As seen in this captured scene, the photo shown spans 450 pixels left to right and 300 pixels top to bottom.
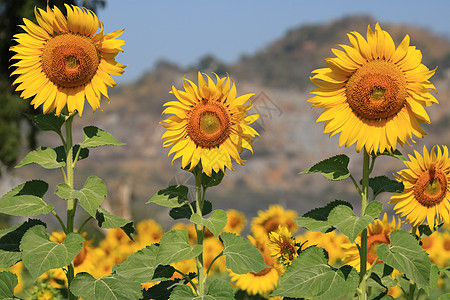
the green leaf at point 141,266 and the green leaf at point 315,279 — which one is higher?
the green leaf at point 315,279

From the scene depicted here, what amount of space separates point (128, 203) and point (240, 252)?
10.2 metres

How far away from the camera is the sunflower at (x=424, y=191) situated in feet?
9.85

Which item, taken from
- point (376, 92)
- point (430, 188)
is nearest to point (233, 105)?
point (376, 92)

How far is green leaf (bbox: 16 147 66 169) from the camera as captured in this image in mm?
2890

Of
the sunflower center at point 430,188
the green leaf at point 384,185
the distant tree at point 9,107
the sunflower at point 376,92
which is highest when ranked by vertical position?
the sunflower at point 376,92

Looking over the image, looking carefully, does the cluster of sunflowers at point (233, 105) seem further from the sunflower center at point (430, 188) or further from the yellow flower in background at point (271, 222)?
the yellow flower in background at point (271, 222)

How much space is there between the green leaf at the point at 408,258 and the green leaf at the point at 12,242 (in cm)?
177

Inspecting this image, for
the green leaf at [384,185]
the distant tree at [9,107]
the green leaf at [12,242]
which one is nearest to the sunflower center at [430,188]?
the green leaf at [384,185]

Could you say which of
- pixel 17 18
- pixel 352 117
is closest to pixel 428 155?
pixel 352 117

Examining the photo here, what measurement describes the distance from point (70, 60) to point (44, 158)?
0.53 meters

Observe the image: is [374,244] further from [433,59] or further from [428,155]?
[433,59]

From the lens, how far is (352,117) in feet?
8.87

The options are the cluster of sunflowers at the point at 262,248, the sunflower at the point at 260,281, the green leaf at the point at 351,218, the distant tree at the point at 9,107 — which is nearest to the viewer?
the green leaf at the point at 351,218

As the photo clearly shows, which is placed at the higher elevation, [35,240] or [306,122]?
[306,122]
